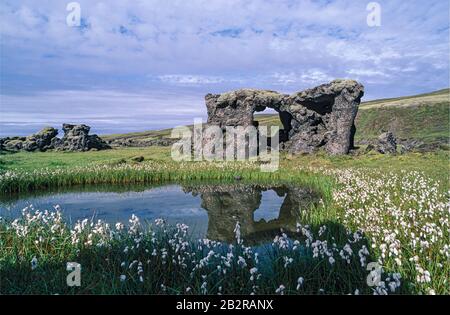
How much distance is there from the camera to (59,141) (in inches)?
2339

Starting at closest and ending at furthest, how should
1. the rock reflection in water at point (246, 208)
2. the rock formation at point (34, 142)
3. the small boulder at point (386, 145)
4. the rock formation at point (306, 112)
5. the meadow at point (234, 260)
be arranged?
the meadow at point (234, 260) < the rock reflection in water at point (246, 208) < the small boulder at point (386, 145) < the rock formation at point (306, 112) < the rock formation at point (34, 142)

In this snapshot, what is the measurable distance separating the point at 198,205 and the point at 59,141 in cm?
4982

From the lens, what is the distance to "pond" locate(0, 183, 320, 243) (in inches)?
515

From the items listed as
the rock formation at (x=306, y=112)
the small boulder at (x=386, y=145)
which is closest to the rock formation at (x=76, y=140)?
the rock formation at (x=306, y=112)

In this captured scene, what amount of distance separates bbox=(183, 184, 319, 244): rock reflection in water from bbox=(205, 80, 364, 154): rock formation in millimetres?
17290

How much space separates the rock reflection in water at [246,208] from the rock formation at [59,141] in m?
40.5

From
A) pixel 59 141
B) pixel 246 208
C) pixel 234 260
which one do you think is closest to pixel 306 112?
pixel 246 208

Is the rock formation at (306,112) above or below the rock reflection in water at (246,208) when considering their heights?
above

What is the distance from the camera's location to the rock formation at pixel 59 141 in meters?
→ 57.3

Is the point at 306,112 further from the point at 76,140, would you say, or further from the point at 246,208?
the point at 76,140

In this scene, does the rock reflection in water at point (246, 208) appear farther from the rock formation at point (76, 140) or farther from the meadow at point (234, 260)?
the rock formation at point (76, 140)

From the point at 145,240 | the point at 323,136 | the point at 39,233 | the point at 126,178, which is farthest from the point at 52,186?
the point at 323,136

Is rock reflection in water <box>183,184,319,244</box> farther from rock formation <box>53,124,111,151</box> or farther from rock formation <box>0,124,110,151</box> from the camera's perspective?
rock formation <box>0,124,110,151</box>

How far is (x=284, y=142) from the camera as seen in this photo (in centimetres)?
4369
